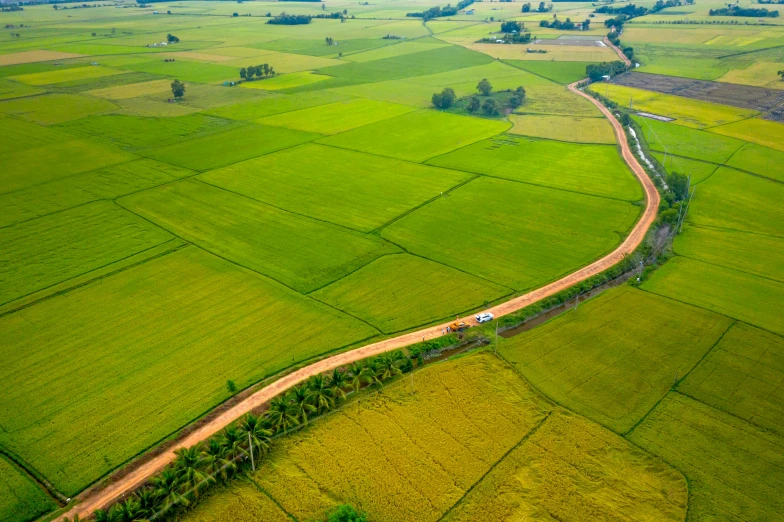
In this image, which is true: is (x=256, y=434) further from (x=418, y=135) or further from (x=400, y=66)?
(x=400, y=66)

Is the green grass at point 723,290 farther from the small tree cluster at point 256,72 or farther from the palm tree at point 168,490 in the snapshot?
the small tree cluster at point 256,72

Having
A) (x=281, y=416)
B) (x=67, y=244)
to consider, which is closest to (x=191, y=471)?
(x=281, y=416)

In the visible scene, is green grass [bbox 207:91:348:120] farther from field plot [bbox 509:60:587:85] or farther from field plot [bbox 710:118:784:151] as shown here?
field plot [bbox 710:118:784:151]

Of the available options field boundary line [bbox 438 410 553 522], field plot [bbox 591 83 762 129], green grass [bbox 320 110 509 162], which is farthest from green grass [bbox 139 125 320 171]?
field plot [bbox 591 83 762 129]

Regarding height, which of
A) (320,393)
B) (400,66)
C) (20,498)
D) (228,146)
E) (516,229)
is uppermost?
(400,66)

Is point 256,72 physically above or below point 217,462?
above

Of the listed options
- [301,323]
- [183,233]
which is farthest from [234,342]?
[183,233]

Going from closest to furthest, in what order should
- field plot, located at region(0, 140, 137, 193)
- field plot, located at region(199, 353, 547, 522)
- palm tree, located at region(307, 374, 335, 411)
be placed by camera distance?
1. field plot, located at region(199, 353, 547, 522)
2. palm tree, located at region(307, 374, 335, 411)
3. field plot, located at region(0, 140, 137, 193)
